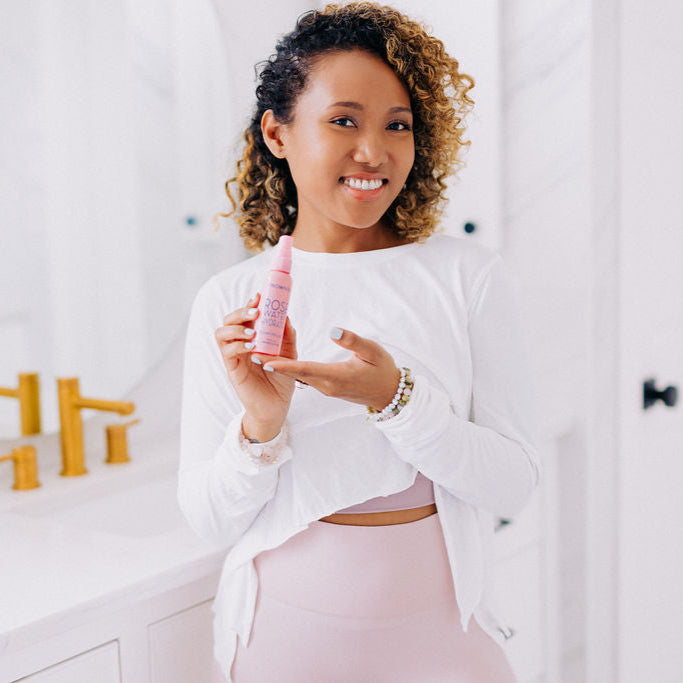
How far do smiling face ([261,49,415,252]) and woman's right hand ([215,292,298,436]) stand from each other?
158 millimetres

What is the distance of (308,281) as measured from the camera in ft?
3.04

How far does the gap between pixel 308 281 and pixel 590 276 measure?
2.41ft

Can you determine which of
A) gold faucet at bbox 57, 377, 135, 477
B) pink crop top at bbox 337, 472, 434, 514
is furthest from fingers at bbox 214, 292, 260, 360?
gold faucet at bbox 57, 377, 135, 477

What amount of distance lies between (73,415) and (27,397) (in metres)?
0.07

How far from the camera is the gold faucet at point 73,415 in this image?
123cm

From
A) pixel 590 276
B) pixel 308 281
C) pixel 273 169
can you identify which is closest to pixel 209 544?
pixel 308 281

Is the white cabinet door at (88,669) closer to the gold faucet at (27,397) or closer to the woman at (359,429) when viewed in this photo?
the woman at (359,429)

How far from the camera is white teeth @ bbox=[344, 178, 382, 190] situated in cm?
85

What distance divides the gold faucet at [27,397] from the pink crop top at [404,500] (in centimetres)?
59

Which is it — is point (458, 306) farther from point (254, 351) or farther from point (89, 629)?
point (89, 629)

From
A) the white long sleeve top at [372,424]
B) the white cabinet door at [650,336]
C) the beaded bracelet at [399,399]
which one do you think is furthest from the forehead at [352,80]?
Result: the white cabinet door at [650,336]

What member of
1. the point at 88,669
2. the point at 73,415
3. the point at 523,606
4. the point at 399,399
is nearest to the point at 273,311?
the point at 399,399

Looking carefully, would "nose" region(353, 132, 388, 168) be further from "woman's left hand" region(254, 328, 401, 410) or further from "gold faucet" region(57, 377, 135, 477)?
"gold faucet" region(57, 377, 135, 477)

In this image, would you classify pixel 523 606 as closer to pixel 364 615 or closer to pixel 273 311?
pixel 364 615
